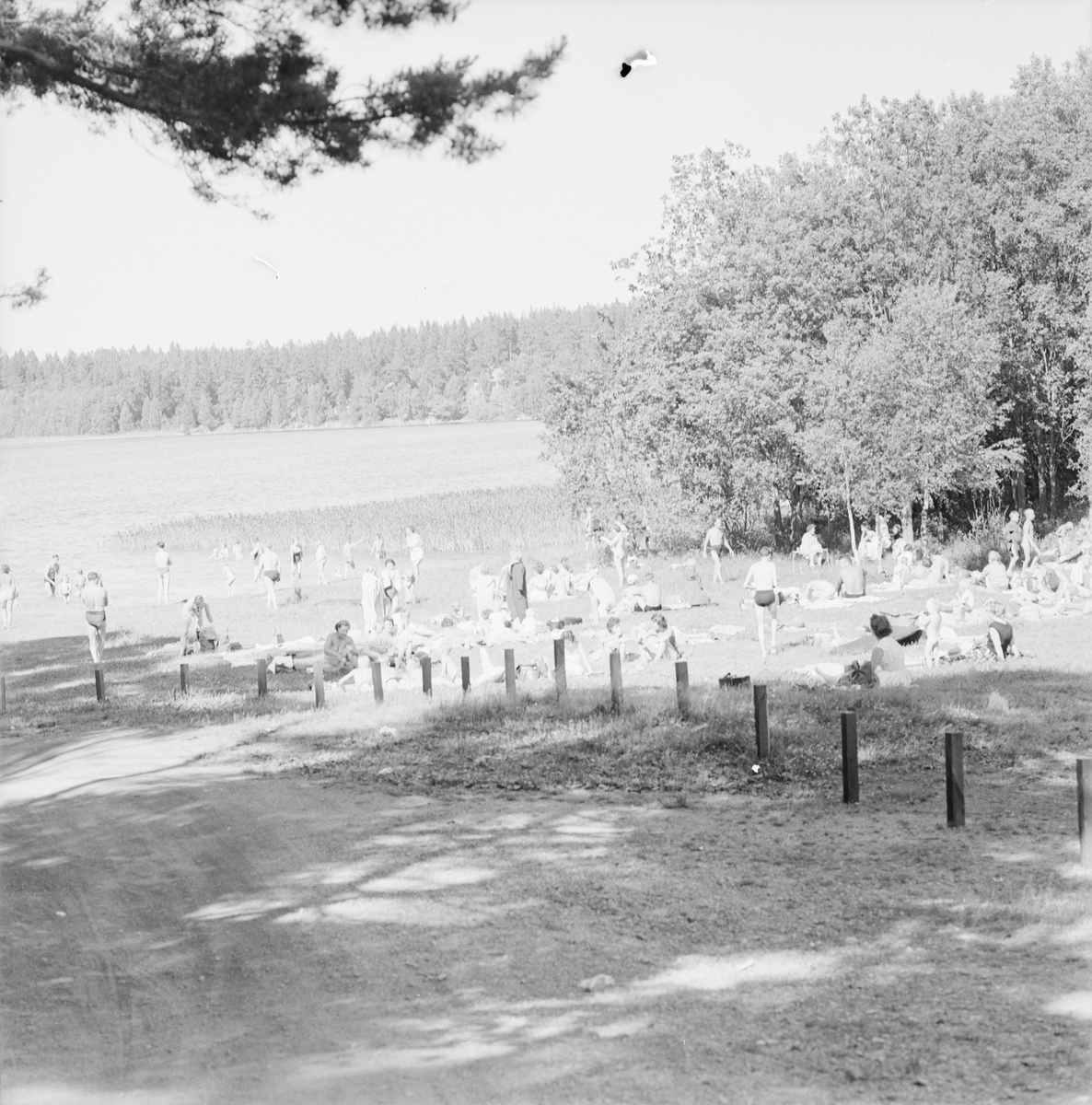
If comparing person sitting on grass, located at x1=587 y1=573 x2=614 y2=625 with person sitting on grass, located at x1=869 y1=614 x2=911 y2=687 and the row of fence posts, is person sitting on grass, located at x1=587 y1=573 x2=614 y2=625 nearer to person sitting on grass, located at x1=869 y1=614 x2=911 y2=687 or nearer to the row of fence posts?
the row of fence posts

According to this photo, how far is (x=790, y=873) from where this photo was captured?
359 inches

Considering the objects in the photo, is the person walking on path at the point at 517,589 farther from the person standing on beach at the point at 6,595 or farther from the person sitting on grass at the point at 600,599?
the person standing on beach at the point at 6,595

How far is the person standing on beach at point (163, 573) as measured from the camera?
113 ft

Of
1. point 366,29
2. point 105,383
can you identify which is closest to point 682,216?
point 105,383

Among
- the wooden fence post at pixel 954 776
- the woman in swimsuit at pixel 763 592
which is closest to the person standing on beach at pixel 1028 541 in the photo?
the woman in swimsuit at pixel 763 592

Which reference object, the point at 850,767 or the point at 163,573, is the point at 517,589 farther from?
the point at 163,573

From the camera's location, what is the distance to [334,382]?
176 feet

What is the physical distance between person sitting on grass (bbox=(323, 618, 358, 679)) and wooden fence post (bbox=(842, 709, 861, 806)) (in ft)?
34.0

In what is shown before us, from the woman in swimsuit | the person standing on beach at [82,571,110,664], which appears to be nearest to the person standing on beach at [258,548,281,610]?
the person standing on beach at [82,571,110,664]

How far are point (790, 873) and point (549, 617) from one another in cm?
1695

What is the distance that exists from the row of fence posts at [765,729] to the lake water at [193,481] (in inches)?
828

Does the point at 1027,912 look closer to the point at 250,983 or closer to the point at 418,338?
the point at 250,983

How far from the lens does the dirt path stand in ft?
20.1

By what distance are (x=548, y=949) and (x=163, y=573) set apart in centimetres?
2917
